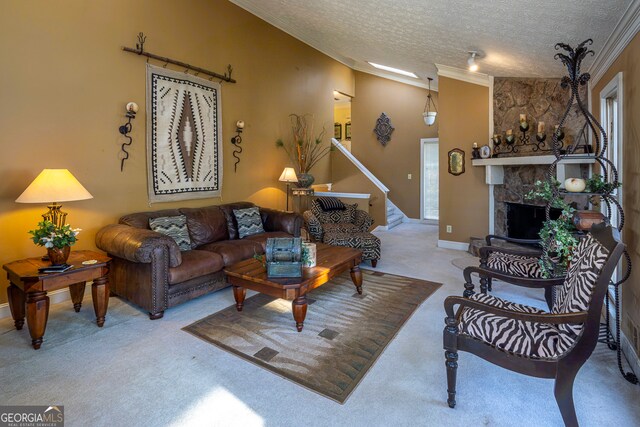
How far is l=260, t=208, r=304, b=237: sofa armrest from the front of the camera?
4.76m

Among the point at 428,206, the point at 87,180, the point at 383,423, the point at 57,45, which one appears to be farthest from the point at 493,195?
the point at 57,45

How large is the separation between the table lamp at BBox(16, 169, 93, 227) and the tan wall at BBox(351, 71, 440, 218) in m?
6.88

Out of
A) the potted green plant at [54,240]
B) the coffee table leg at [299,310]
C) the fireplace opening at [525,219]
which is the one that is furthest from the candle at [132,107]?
the fireplace opening at [525,219]

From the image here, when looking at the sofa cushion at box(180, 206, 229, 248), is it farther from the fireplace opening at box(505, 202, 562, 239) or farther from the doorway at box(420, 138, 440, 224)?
the doorway at box(420, 138, 440, 224)

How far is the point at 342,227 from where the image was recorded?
5.16 m

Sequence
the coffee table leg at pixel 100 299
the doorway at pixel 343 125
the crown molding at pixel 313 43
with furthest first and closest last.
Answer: the doorway at pixel 343 125 < the crown molding at pixel 313 43 < the coffee table leg at pixel 100 299

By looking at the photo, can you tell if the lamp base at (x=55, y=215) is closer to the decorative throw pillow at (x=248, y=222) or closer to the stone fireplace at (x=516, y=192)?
the decorative throw pillow at (x=248, y=222)

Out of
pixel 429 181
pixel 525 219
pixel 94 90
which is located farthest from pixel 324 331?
pixel 429 181

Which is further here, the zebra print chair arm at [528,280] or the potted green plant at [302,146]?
the potted green plant at [302,146]

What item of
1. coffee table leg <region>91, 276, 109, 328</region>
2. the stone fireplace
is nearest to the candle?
coffee table leg <region>91, 276, 109, 328</region>

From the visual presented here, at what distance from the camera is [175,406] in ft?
6.23

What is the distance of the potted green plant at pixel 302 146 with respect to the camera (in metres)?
6.14

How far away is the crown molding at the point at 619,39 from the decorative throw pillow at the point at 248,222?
13.5 feet

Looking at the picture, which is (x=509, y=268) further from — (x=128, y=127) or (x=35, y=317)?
(x=128, y=127)
